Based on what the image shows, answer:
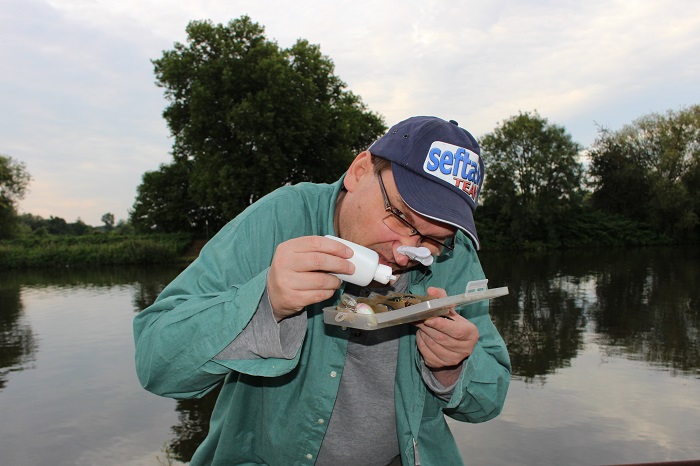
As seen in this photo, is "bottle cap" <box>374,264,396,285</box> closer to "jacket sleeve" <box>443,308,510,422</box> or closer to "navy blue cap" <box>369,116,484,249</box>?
"navy blue cap" <box>369,116,484,249</box>

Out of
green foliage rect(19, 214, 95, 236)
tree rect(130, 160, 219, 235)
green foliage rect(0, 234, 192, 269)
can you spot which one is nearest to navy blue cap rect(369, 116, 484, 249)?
green foliage rect(0, 234, 192, 269)

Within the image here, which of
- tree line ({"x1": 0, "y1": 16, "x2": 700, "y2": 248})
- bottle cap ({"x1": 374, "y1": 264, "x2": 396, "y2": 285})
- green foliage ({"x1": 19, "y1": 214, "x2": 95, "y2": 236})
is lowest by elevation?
bottle cap ({"x1": 374, "y1": 264, "x2": 396, "y2": 285})

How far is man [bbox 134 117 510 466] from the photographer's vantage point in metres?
1.74

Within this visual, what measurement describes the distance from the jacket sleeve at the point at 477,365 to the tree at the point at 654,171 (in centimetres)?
4919

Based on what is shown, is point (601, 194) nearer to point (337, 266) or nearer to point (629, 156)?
point (629, 156)

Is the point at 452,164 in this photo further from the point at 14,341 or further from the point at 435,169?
the point at 14,341

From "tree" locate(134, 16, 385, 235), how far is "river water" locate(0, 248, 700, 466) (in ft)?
54.0

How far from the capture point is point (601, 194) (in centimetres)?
5044

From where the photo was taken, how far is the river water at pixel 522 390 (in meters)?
7.12

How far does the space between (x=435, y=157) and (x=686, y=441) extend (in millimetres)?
7205

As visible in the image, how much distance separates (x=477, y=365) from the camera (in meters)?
Answer: 2.03

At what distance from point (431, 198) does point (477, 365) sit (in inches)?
25.4

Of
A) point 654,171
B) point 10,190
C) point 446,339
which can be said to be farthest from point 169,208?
point 446,339

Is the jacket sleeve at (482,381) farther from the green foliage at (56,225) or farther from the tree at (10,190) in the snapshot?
the green foliage at (56,225)
